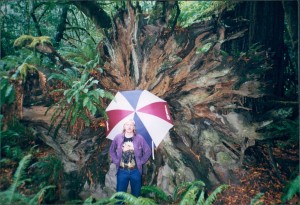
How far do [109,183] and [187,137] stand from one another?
2145 mm

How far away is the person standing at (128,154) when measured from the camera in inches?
205

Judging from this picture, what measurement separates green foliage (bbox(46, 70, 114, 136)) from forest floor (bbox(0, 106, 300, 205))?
49 centimetres

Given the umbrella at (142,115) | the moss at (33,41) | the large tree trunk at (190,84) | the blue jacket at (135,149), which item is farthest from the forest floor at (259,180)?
the blue jacket at (135,149)

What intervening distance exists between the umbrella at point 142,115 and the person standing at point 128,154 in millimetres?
193

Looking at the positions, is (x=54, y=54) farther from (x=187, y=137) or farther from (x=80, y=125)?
(x=187, y=137)

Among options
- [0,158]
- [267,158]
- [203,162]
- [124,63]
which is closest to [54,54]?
[124,63]

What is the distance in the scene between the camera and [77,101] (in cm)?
535

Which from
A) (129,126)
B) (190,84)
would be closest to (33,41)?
Result: (129,126)

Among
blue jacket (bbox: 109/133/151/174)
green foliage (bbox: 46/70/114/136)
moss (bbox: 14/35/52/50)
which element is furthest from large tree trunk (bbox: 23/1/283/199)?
blue jacket (bbox: 109/133/151/174)

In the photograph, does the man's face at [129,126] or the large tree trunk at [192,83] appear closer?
the man's face at [129,126]

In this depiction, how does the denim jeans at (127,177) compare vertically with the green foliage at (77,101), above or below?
below

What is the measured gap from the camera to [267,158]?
6668 mm

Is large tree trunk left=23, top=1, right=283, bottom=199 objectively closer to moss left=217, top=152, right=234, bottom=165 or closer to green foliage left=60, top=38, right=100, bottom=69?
moss left=217, top=152, right=234, bottom=165

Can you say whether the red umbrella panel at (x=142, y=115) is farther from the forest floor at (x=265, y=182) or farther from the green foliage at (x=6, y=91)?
the forest floor at (x=265, y=182)
